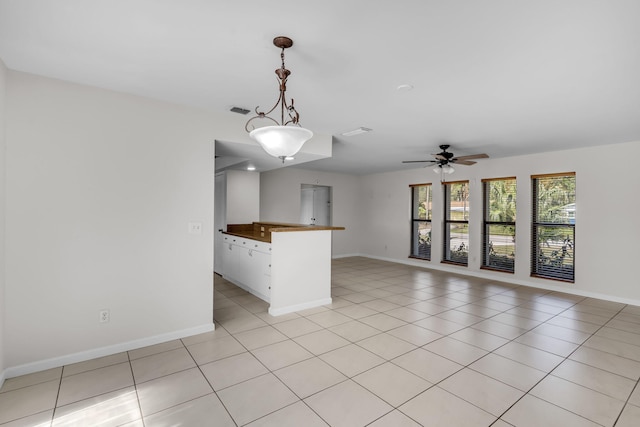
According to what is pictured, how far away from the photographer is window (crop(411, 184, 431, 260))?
7.48 m

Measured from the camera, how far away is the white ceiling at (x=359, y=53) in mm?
1665

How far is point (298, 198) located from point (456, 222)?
148 inches

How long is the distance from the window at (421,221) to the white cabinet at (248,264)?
4.48m

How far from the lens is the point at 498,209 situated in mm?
6156

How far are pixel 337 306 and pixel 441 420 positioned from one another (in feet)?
7.80

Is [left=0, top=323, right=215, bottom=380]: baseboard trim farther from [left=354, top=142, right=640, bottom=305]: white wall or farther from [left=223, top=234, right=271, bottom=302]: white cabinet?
[left=354, top=142, right=640, bottom=305]: white wall

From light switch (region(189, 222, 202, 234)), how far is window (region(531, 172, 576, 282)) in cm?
562

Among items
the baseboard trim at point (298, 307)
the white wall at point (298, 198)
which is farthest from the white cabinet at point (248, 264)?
the white wall at point (298, 198)

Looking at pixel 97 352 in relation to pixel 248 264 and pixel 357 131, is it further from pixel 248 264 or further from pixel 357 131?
pixel 357 131

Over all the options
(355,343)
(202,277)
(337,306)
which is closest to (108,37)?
(202,277)

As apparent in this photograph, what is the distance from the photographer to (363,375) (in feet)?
8.11

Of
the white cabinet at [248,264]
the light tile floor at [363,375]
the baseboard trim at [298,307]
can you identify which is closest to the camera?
the light tile floor at [363,375]

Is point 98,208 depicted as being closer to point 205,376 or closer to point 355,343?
point 205,376

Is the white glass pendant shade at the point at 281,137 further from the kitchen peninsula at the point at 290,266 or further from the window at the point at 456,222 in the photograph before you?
the window at the point at 456,222
